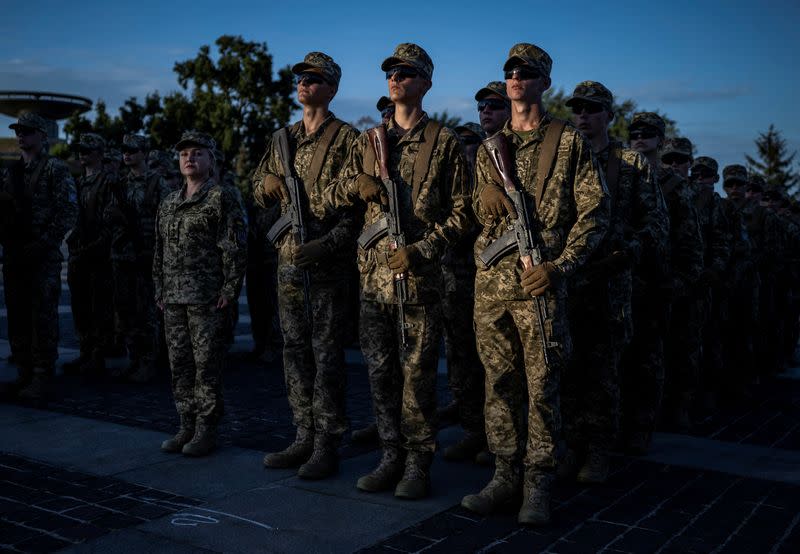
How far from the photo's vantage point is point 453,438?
652 centimetres

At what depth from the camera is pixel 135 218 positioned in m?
9.19

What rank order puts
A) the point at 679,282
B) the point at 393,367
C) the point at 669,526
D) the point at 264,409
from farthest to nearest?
the point at 264,409, the point at 679,282, the point at 393,367, the point at 669,526

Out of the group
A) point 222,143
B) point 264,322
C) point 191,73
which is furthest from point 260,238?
point 191,73

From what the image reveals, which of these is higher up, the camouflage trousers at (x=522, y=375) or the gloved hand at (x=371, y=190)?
the gloved hand at (x=371, y=190)

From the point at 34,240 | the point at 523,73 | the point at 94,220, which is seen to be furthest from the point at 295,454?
the point at 94,220

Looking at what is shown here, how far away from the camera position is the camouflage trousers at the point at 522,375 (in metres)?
4.51

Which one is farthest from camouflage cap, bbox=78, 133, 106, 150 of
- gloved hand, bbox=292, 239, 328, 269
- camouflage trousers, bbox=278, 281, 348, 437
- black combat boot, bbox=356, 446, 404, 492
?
black combat boot, bbox=356, 446, 404, 492

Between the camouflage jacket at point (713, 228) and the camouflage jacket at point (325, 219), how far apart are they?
395cm

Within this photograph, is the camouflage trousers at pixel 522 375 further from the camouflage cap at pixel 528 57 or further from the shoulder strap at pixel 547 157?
the camouflage cap at pixel 528 57

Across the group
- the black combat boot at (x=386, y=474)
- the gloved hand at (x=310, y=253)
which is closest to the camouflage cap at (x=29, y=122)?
the gloved hand at (x=310, y=253)

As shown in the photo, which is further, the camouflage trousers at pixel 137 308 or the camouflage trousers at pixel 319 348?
the camouflage trousers at pixel 137 308

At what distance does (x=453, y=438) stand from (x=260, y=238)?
5111 mm

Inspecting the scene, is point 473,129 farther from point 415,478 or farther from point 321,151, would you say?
point 415,478

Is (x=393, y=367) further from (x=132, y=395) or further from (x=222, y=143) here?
(x=222, y=143)
